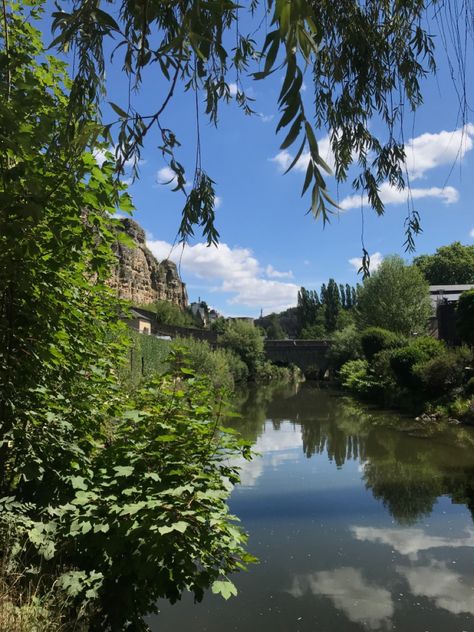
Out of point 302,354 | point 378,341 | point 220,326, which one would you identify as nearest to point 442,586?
point 378,341

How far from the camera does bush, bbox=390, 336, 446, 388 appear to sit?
2180cm

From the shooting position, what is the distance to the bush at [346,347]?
1653 inches

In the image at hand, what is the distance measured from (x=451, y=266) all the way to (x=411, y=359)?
49.6m

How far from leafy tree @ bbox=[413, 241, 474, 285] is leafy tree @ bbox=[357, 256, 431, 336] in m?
27.9

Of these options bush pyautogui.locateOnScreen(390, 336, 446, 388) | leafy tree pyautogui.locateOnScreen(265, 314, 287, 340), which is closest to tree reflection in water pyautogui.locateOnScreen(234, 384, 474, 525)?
bush pyautogui.locateOnScreen(390, 336, 446, 388)

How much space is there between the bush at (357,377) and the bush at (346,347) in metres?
2.88

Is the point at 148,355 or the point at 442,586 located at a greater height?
the point at 148,355

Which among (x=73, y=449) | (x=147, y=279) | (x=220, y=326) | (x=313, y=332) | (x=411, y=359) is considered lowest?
(x=73, y=449)

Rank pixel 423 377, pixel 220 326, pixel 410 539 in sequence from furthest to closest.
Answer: pixel 220 326
pixel 423 377
pixel 410 539

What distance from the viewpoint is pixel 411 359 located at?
869 inches

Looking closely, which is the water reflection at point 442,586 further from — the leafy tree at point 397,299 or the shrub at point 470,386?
the leafy tree at point 397,299

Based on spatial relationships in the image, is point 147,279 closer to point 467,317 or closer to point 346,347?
point 346,347

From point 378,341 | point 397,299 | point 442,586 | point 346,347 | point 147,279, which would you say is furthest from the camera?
point 147,279

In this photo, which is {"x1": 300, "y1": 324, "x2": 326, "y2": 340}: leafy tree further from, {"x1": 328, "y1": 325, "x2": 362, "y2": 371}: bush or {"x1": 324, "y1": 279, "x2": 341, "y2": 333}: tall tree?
{"x1": 328, "y1": 325, "x2": 362, "y2": 371}: bush
